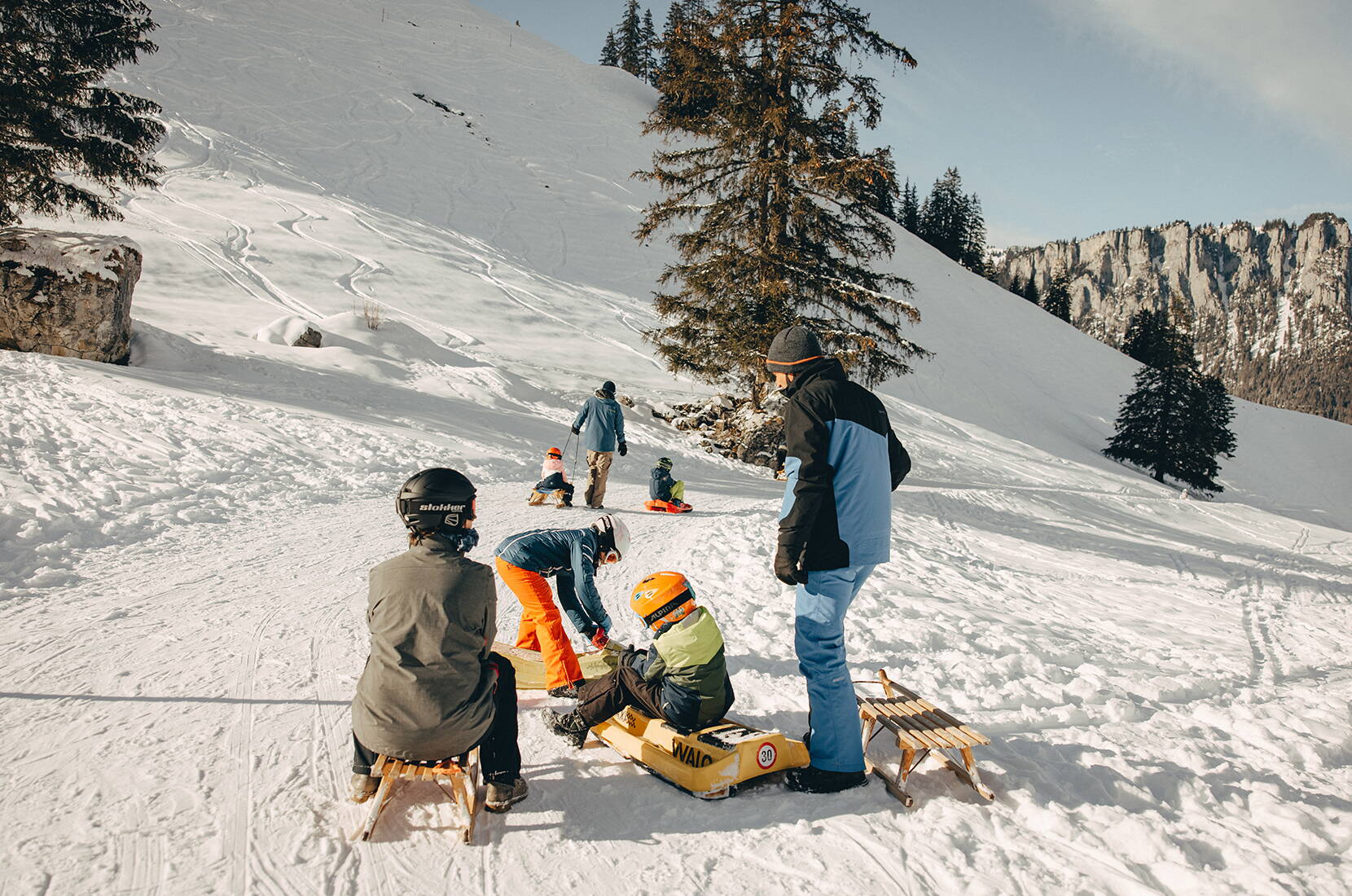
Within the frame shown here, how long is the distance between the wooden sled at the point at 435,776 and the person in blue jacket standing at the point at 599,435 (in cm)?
719

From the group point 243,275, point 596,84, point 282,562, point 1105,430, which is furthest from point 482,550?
point 596,84

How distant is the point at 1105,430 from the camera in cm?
3753

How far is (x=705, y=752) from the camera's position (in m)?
3.50

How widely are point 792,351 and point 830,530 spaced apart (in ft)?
3.15

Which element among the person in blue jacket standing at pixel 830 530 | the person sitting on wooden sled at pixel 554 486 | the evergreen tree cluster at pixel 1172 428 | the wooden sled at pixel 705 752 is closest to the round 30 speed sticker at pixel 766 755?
the wooden sled at pixel 705 752

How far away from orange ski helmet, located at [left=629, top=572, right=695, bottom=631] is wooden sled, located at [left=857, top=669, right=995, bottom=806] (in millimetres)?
1154

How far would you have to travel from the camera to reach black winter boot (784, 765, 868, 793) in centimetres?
347

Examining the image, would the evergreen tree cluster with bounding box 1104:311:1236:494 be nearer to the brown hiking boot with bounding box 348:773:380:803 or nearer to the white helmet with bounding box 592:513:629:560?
the white helmet with bounding box 592:513:629:560

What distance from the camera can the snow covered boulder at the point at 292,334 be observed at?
15758 mm

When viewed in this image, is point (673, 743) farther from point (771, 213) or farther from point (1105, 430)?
point (1105, 430)

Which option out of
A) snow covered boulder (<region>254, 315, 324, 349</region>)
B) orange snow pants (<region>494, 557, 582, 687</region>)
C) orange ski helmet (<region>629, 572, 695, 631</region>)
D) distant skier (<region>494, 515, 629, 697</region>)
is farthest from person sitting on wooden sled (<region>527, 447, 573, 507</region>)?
snow covered boulder (<region>254, 315, 324, 349</region>)

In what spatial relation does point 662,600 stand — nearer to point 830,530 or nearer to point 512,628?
point 830,530

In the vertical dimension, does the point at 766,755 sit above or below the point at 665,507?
above

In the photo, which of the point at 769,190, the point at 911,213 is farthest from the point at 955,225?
the point at 769,190
